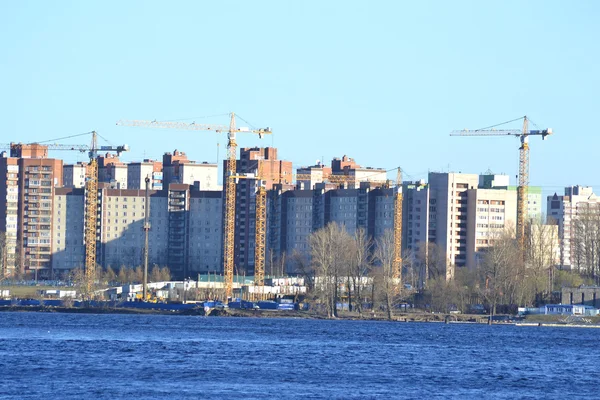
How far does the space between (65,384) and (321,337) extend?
3248 cm

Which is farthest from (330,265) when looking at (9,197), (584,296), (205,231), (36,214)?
(9,197)

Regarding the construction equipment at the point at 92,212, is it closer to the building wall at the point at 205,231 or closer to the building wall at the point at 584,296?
the building wall at the point at 205,231

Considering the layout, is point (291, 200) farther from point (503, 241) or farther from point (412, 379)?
point (412, 379)

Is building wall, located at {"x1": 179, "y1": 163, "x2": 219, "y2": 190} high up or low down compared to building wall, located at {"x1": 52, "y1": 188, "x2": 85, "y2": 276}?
up

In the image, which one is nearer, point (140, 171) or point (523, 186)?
point (523, 186)

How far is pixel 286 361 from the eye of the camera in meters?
57.8

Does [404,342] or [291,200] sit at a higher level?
[291,200]

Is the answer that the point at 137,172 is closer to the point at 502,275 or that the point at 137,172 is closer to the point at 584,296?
the point at 502,275

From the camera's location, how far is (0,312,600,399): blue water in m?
46.0

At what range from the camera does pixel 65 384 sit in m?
45.8

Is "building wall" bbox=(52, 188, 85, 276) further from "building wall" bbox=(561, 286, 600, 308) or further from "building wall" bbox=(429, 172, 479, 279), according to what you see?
"building wall" bbox=(561, 286, 600, 308)

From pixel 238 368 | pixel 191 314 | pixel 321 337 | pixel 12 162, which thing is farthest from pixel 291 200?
pixel 238 368

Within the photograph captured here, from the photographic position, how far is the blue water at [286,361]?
45969 millimetres

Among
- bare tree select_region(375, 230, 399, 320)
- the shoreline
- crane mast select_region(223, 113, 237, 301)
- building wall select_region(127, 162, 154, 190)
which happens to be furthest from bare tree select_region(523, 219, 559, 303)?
building wall select_region(127, 162, 154, 190)
